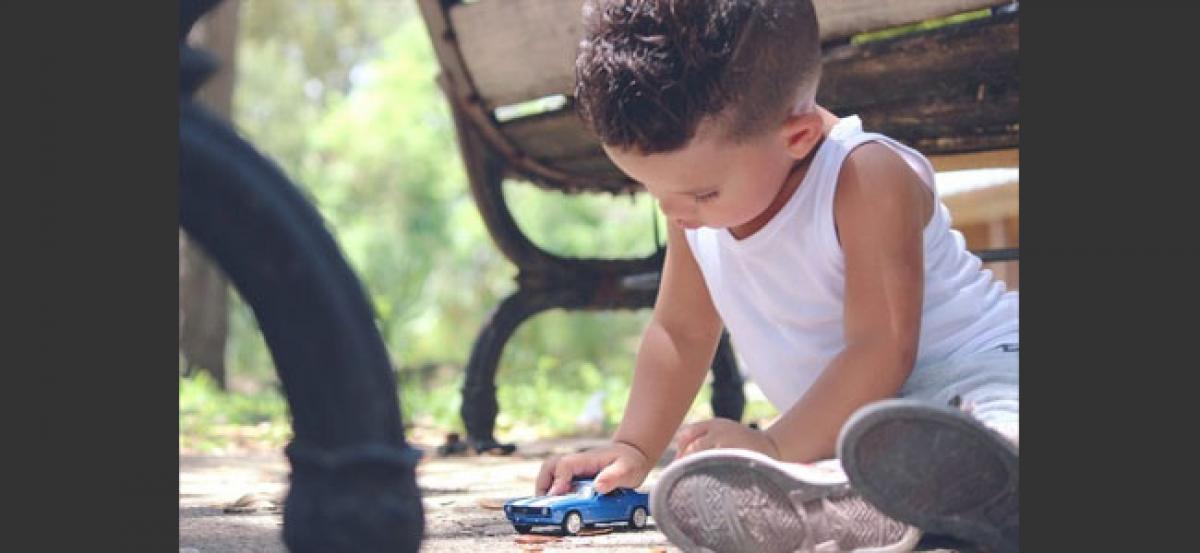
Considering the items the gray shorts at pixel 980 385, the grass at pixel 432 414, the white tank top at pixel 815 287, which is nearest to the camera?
the gray shorts at pixel 980 385

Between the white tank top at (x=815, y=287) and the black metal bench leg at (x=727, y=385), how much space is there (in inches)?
51.0

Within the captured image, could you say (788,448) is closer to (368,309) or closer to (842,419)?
(842,419)

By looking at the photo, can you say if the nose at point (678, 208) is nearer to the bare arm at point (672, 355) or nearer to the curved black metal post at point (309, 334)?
the bare arm at point (672, 355)

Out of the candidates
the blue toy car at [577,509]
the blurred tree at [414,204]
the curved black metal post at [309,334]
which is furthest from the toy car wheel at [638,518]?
the blurred tree at [414,204]

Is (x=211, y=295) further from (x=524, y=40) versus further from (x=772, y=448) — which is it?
(x=772, y=448)

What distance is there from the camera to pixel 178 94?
0.92m

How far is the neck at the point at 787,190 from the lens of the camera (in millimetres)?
1794

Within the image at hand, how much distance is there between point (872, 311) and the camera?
1.64 meters

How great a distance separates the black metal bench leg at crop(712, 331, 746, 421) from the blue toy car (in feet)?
4.80

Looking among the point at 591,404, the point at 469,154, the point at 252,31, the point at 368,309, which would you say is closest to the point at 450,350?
the point at 252,31

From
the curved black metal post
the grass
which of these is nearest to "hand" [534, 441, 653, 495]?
the curved black metal post

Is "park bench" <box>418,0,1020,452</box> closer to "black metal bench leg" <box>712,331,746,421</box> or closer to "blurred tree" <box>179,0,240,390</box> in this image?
"black metal bench leg" <box>712,331,746,421</box>

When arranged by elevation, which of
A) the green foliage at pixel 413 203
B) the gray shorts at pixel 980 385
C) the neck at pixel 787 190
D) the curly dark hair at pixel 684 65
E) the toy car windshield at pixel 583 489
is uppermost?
the curly dark hair at pixel 684 65

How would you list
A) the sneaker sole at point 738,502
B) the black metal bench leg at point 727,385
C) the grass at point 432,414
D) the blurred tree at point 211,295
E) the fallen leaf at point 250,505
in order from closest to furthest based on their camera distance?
the sneaker sole at point 738,502 < the fallen leaf at point 250,505 < the black metal bench leg at point 727,385 < the grass at point 432,414 < the blurred tree at point 211,295
